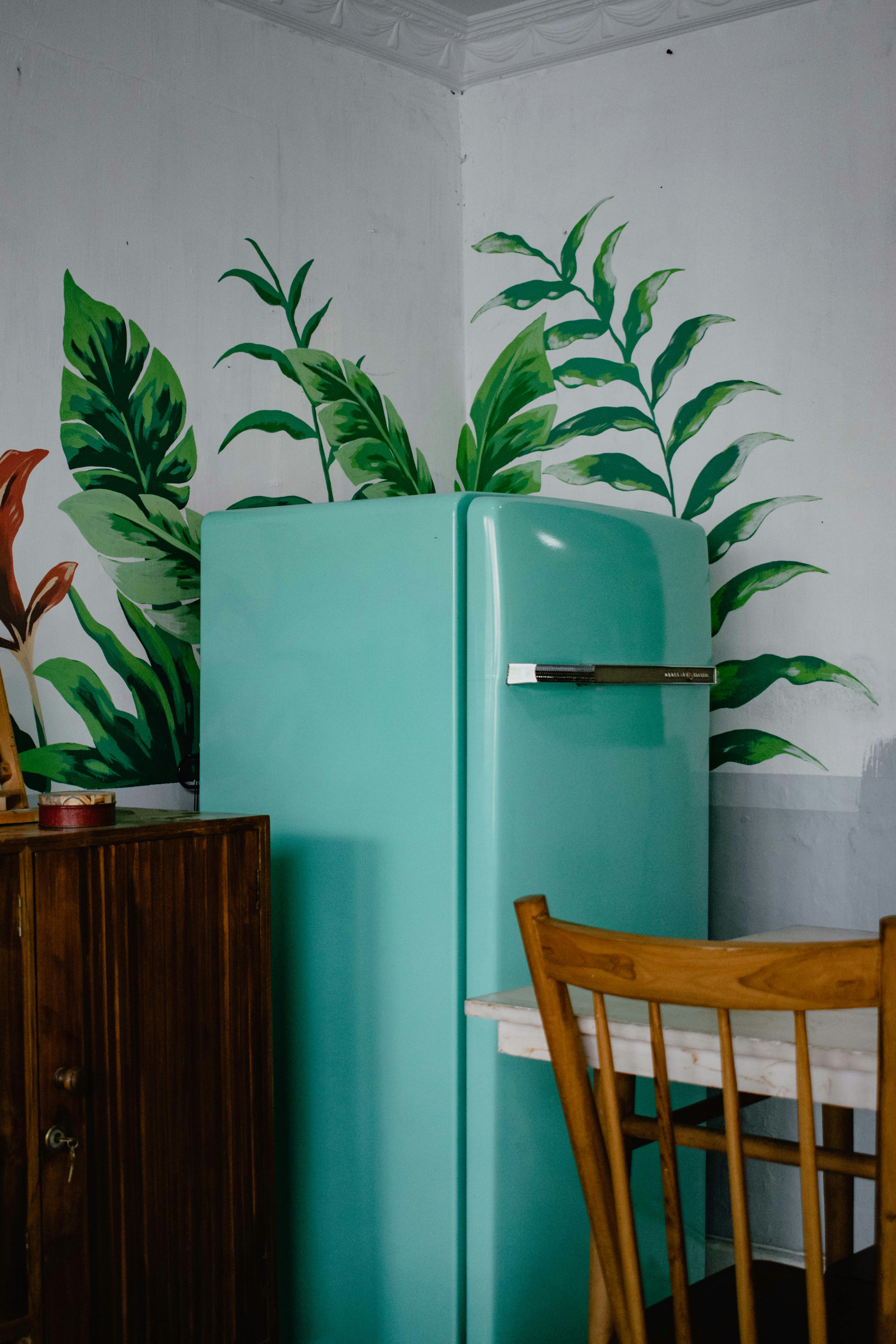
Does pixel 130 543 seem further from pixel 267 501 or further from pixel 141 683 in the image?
pixel 267 501

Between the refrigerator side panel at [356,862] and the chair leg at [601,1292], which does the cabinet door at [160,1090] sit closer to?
the refrigerator side panel at [356,862]

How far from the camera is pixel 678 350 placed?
109 inches

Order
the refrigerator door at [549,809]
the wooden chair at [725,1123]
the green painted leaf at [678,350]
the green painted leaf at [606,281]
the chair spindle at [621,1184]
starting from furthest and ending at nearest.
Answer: the green painted leaf at [606,281], the green painted leaf at [678,350], the refrigerator door at [549,809], the chair spindle at [621,1184], the wooden chair at [725,1123]

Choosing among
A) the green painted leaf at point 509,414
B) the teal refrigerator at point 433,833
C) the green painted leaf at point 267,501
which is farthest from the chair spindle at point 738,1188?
the green painted leaf at point 509,414

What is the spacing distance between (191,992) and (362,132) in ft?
6.31

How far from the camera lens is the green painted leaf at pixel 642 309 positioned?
2.78 meters

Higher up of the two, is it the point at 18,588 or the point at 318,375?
the point at 318,375

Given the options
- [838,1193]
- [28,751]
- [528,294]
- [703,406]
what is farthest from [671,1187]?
[528,294]

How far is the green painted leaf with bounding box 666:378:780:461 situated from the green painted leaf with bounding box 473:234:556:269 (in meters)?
0.48

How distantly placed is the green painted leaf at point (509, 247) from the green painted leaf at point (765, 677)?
3.28 feet

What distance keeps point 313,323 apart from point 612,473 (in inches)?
28.1

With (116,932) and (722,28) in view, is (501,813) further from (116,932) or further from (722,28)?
(722,28)

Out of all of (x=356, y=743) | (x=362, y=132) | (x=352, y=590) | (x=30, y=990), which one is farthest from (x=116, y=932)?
(x=362, y=132)

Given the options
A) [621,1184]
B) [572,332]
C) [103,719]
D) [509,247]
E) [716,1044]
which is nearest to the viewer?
[621,1184]
